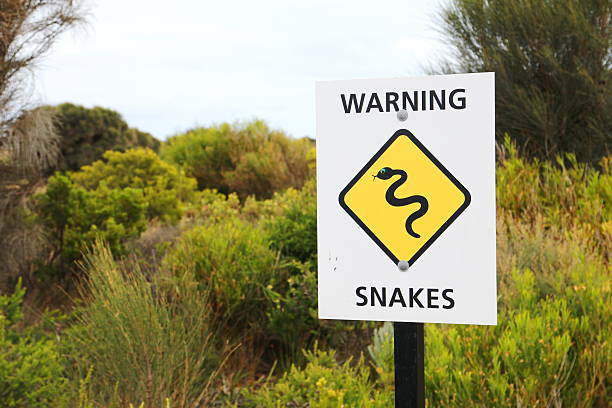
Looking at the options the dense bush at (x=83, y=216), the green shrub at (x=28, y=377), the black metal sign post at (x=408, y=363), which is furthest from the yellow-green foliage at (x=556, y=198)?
the black metal sign post at (x=408, y=363)

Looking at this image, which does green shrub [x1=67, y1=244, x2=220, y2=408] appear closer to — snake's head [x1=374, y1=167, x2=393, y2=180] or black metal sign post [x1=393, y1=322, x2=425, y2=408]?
black metal sign post [x1=393, y1=322, x2=425, y2=408]

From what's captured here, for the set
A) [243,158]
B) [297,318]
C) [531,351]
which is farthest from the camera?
[243,158]

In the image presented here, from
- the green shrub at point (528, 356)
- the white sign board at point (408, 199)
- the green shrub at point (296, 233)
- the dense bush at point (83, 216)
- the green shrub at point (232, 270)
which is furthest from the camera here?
the dense bush at point (83, 216)

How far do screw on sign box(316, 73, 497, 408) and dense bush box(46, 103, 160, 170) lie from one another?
62.3 ft

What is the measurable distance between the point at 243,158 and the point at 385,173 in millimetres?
12611

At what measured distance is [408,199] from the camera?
71.6 inches

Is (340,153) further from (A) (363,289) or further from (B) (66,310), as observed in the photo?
(B) (66,310)

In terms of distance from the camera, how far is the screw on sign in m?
1.77

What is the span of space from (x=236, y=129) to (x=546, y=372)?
43.9 ft

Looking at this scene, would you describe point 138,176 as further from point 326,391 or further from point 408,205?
point 408,205

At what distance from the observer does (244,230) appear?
19.9 feet

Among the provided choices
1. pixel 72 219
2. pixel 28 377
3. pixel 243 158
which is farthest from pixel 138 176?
pixel 28 377

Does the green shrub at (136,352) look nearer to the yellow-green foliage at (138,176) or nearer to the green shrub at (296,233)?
the green shrub at (296,233)

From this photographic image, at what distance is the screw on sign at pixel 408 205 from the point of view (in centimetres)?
177
